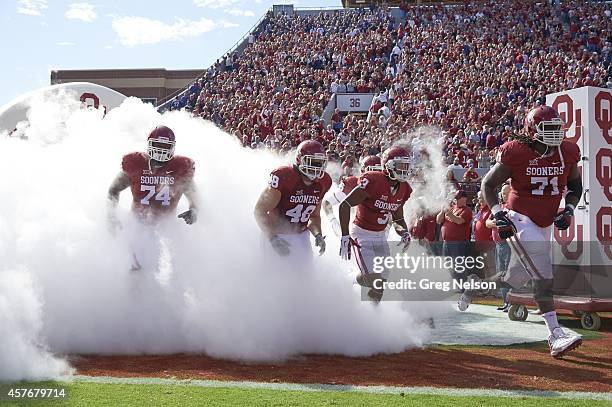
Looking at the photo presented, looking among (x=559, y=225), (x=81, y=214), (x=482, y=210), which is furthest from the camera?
(x=482, y=210)

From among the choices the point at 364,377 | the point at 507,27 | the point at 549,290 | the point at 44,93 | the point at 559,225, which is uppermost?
the point at 507,27

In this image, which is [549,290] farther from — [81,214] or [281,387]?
[81,214]

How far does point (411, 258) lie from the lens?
10273mm

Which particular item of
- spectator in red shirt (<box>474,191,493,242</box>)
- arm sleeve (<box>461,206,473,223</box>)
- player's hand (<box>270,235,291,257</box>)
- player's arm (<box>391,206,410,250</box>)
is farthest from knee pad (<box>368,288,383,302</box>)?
arm sleeve (<box>461,206,473,223</box>)

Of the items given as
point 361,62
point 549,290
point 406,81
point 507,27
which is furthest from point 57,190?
point 507,27

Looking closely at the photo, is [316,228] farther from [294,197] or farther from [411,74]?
[411,74]

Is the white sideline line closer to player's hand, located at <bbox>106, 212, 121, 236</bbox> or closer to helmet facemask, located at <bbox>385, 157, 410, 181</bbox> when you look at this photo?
player's hand, located at <bbox>106, 212, 121, 236</bbox>

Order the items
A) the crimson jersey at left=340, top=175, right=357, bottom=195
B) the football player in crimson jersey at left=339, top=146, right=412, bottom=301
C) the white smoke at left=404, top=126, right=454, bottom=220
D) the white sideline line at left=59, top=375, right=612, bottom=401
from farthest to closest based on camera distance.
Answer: the white smoke at left=404, top=126, right=454, bottom=220 → the crimson jersey at left=340, top=175, right=357, bottom=195 → the football player in crimson jersey at left=339, top=146, right=412, bottom=301 → the white sideline line at left=59, top=375, right=612, bottom=401

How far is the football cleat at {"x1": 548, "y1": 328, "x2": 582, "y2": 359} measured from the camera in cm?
Answer: 562

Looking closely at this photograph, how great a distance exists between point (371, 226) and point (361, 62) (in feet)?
52.1

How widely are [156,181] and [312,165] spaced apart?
5.01 feet

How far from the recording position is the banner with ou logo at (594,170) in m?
8.33

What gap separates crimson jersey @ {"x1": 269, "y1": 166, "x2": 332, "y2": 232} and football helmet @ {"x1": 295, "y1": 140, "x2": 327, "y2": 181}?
110mm

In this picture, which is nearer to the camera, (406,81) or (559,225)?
(559,225)
